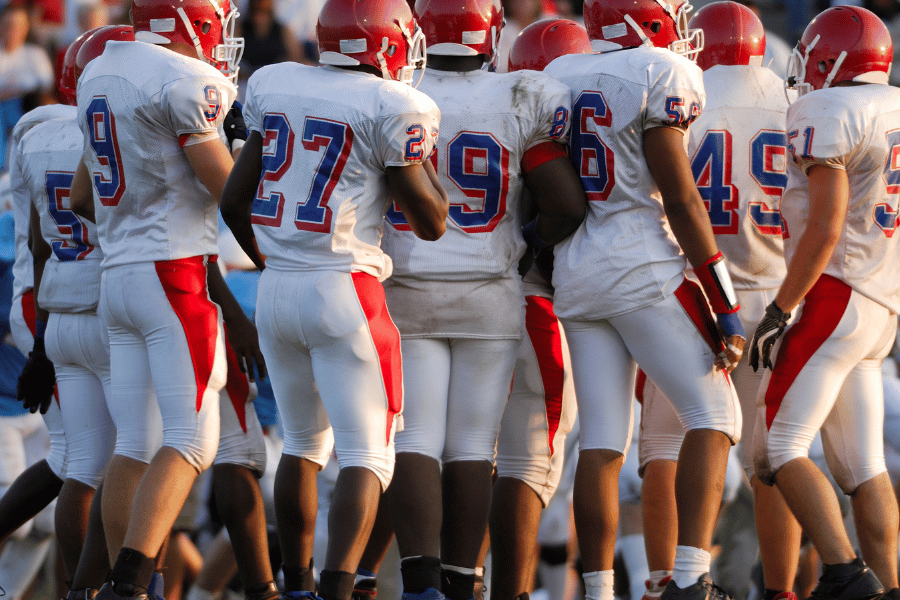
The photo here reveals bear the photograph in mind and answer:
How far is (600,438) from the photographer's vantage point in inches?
Result: 149

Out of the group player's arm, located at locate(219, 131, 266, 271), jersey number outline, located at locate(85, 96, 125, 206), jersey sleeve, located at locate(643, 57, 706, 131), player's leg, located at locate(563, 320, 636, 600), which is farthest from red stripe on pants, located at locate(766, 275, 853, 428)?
jersey number outline, located at locate(85, 96, 125, 206)

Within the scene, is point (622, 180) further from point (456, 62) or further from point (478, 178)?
point (456, 62)

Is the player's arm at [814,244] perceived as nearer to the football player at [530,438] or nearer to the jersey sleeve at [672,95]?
the jersey sleeve at [672,95]

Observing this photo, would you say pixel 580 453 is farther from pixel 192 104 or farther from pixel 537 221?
pixel 192 104

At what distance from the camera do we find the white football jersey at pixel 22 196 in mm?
4562

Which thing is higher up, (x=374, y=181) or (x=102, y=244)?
(x=374, y=181)

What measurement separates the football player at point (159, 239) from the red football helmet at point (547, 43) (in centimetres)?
126

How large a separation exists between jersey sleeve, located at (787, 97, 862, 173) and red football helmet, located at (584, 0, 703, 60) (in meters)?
0.48

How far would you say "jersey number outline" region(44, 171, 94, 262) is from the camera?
425 centimetres

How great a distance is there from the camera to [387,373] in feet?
11.3

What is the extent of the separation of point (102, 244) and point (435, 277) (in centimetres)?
111

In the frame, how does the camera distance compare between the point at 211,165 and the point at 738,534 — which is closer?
the point at 211,165

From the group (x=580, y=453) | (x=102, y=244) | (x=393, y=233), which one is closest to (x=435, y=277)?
(x=393, y=233)

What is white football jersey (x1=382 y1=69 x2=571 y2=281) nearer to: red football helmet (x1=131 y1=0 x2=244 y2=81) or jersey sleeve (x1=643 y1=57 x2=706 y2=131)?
jersey sleeve (x1=643 y1=57 x2=706 y2=131)
